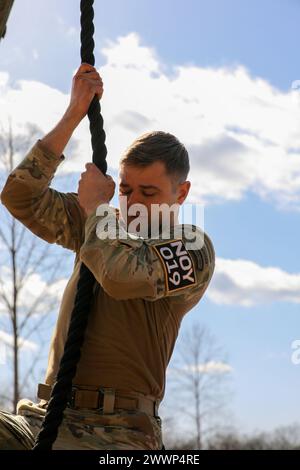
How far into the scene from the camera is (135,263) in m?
2.36

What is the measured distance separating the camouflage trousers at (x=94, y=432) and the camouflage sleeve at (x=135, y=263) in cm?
40

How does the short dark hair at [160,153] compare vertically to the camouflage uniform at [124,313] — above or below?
above

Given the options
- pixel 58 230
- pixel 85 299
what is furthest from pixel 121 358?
pixel 58 230

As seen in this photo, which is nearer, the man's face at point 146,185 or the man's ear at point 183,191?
the man's face at point 146,185

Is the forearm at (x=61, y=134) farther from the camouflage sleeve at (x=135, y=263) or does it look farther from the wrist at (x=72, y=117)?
the camouflage sleeve at (x=135, y=263)

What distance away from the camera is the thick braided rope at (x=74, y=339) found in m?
2.24

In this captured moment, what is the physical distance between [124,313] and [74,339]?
245 mm

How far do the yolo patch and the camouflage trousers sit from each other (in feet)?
1.47

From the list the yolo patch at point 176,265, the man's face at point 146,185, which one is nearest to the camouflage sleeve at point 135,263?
the yolo patch at point 176,265

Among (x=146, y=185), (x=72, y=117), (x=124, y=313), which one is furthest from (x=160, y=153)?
(x=124, y=313)
